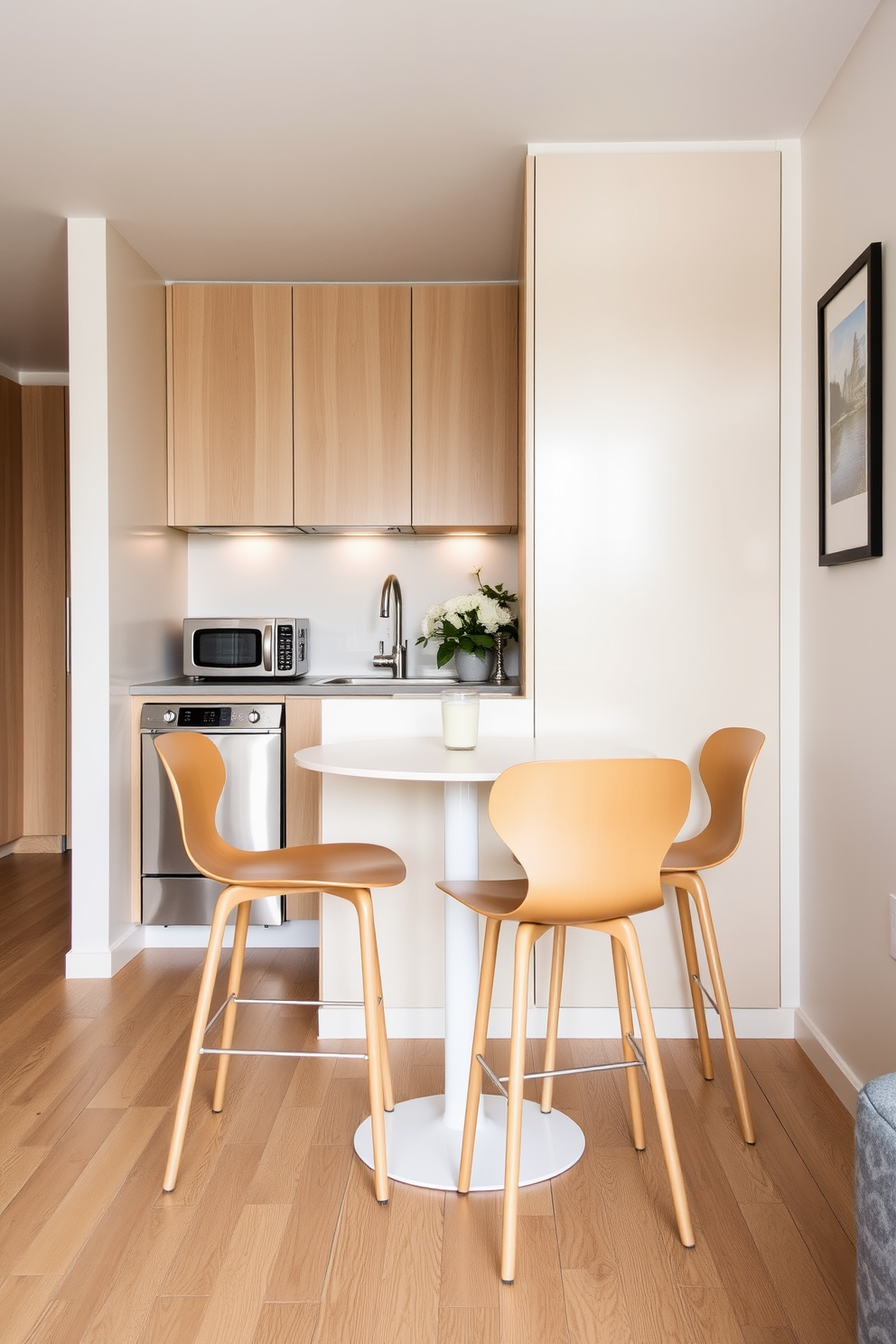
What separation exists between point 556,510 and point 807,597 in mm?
721

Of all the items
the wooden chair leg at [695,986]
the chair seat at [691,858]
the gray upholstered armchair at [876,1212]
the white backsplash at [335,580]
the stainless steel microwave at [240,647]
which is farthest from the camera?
the white backsplash at [335,580]

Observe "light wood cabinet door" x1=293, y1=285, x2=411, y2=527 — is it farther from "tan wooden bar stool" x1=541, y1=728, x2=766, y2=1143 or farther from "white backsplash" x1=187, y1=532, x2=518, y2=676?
"tan wooden bar stool" x1=541, y1=728, x2=766, y2=1143

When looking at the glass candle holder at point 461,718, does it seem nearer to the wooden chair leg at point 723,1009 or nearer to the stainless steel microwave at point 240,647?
the wooden chair leg at point 723,1009

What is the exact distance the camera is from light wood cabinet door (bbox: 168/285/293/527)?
3.85 m

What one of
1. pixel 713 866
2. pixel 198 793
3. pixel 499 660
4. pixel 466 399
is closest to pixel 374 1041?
pixel 198 793

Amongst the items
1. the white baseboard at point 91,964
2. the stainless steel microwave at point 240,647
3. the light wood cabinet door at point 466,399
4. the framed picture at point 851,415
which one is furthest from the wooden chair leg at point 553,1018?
the light wood cabinet door at point 466,399

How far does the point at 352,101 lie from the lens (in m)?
2.56

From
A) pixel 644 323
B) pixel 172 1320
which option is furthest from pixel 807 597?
pixel 172 1320

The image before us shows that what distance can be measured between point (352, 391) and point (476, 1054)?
2747mm

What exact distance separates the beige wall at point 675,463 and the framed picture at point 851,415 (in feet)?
0.80

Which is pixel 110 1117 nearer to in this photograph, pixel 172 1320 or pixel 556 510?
pixel 172 1320

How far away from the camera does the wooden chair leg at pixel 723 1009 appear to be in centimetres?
211

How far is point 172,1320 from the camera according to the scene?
5.06 feet

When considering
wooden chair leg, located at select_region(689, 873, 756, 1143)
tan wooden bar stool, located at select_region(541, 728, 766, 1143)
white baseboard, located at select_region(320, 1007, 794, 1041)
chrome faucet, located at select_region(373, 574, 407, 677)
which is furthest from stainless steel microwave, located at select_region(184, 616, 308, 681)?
wooden chair leg, located at select_region(689, 873, 756, 1143)
